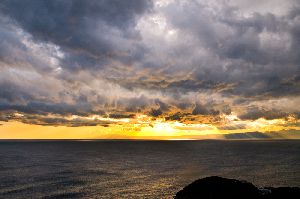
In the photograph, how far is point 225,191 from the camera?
3553 cm

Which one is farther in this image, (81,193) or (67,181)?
(67,181)

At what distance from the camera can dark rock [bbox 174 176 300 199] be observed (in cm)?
3541

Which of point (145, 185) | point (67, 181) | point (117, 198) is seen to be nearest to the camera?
point (117, 198)

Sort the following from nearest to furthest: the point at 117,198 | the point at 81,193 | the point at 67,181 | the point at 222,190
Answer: the point at 222,190
the point at 117,198
the point at 81,193
the point at 67,181

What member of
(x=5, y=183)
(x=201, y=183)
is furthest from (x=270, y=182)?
(x=5, y=183)

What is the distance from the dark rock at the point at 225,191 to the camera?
3541 cm

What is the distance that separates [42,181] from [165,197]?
42812 mm

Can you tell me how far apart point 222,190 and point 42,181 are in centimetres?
7243

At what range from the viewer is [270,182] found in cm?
8988

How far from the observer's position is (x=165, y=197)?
72.5 m

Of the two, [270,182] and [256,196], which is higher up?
[256,196]

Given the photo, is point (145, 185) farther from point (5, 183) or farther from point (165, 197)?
point (5, 183)

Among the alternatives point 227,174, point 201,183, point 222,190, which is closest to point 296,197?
point 222,190

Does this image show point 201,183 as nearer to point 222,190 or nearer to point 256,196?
point 222,190
